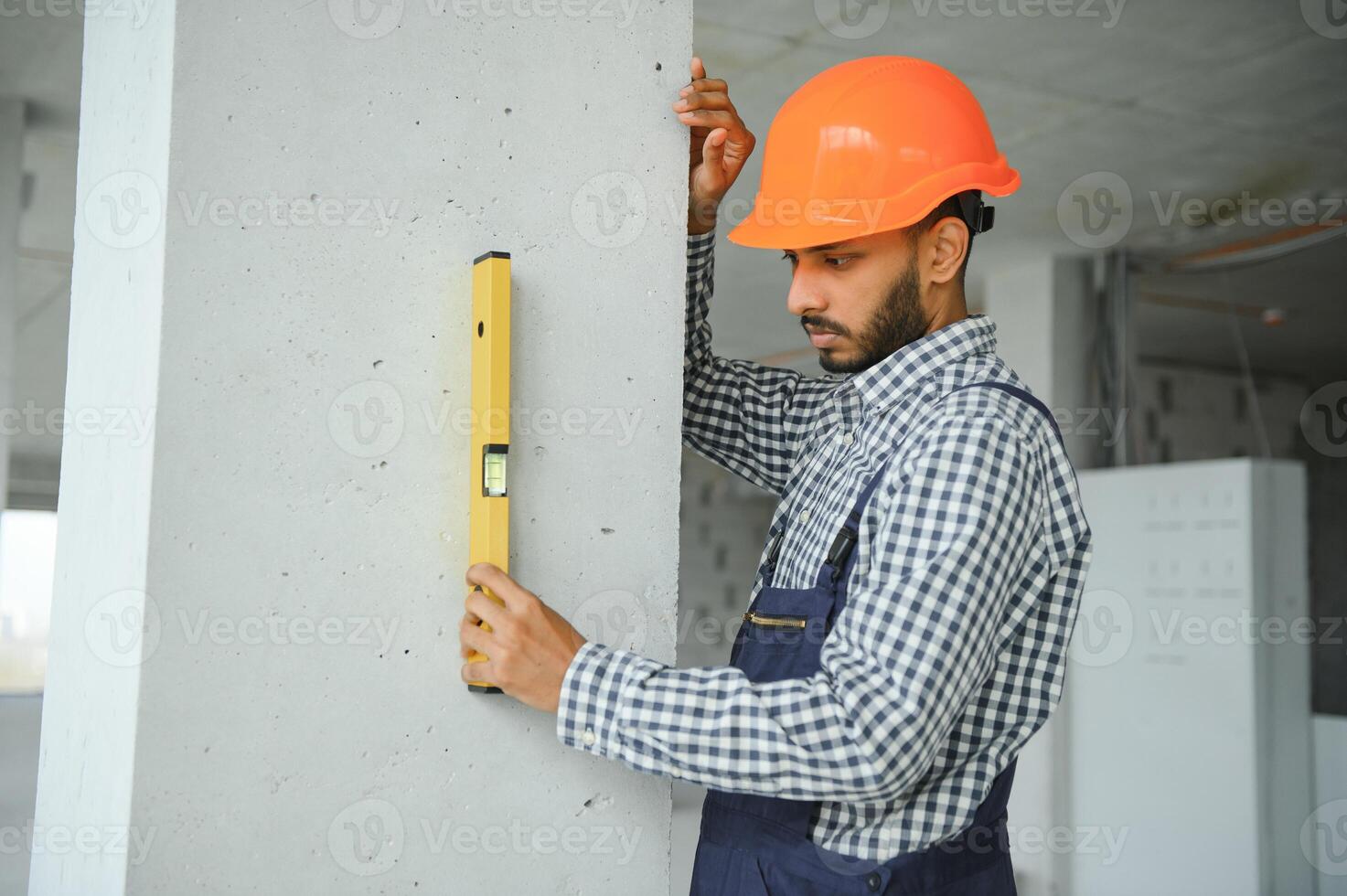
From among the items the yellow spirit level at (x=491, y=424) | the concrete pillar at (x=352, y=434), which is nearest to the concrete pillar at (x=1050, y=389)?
the concrete pillar at (x=352, y=434)

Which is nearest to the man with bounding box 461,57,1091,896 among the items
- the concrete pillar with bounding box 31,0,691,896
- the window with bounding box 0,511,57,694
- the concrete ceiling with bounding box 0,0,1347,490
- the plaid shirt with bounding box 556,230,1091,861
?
the plaid shirt with bounding box 556,230,1091,861

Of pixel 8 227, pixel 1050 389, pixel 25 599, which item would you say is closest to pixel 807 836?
pixel 8 227

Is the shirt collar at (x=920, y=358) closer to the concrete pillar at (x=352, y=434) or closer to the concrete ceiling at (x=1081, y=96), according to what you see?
the concrete pillar at (x=352, y=434)

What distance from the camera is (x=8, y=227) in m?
4.02

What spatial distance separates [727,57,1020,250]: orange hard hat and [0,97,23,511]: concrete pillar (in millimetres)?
3458

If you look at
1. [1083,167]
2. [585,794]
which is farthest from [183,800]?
[1083,167]

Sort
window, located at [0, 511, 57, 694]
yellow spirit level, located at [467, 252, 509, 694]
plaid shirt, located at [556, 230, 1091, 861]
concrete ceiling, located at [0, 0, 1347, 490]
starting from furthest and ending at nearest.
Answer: window, located at [0, 511, 57, 694] → concrete ceiling, located at [0, 0, 1347, 490] → yellow spirit level, located at [467, 252, 509, 694] → plaid shirt, located at [556, 230, 1091, 861]

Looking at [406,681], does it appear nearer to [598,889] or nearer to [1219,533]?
[598,889]

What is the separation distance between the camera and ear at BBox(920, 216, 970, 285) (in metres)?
1.44

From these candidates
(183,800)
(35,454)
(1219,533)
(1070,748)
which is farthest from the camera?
(35,454)

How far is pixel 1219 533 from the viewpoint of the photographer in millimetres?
4324

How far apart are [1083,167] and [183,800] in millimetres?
4028

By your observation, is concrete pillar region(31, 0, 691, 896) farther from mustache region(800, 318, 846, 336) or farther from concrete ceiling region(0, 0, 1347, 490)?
concrete ceiling region(0, 0, 1347, 490)

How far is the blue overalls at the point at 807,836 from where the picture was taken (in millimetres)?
1264
